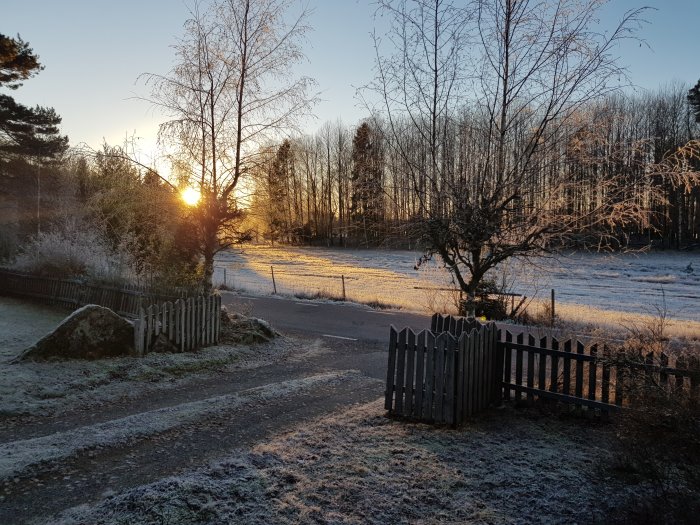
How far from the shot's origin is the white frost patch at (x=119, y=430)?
195 inches

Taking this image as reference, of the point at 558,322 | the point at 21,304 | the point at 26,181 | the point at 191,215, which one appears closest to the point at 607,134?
the point at 191,215

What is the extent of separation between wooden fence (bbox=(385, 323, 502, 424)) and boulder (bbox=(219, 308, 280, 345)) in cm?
535

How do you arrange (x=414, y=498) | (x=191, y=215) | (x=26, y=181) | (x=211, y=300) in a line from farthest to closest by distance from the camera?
(x=26, y=181), (x=191, y=215), (x=211, y=300), (x=414, y=498)

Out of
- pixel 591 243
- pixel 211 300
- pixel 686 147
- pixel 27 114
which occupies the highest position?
pixel 27 114

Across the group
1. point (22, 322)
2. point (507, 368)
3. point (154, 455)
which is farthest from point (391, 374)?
point (22, 322)

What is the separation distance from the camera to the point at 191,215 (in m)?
11.6

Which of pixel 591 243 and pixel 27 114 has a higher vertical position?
pixel 27 114

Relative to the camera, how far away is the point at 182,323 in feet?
32.4

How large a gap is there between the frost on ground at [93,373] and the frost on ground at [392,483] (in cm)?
330

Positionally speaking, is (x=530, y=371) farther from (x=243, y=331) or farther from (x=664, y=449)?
(x=243, y=331)

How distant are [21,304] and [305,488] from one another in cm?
1452

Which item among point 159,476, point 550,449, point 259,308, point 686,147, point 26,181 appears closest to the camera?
point 159,476

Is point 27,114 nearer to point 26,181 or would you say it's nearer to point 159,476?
point 26,181

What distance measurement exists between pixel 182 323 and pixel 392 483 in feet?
22.0
